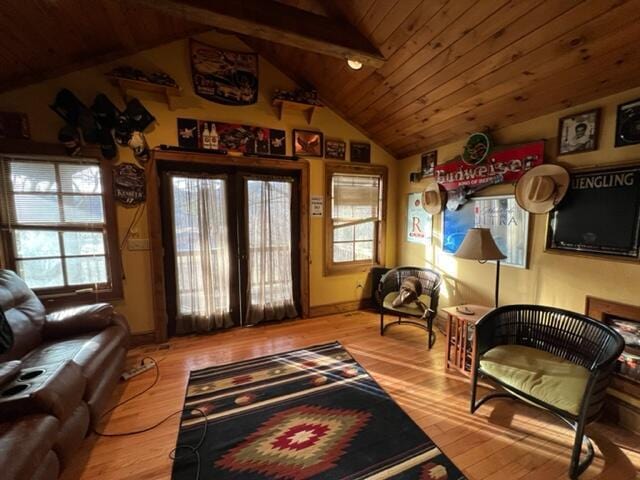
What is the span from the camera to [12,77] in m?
2.17

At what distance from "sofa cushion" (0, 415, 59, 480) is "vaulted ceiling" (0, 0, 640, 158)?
7.62 ft

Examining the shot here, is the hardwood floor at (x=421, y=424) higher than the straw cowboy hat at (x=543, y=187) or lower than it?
lower

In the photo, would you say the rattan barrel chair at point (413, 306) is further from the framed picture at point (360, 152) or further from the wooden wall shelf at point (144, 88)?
the wooden wall shelf at point (144, 88)

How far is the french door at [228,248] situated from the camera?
283 cm

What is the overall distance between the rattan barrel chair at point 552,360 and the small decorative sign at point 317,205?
212cm

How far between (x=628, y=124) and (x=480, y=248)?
113cm

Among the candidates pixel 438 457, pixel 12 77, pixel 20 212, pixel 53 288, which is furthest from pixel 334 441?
pixel 12 77

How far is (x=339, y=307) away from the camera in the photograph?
362 centimetres

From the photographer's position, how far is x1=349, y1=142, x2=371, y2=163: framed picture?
11.3ft

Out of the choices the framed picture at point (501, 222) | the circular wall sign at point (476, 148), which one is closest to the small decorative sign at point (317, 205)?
the framed picture at point (501, 222)

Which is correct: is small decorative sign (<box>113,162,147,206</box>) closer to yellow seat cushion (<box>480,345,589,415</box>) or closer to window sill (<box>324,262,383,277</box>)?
window sill (<box>324,262,383,277</box>)

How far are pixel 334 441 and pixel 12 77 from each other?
370 centimetres

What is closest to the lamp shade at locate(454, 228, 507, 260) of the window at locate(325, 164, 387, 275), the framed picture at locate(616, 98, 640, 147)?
the framed picture at locate(616, 98, 640, 147)

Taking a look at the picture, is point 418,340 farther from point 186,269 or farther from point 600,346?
point 186,269
